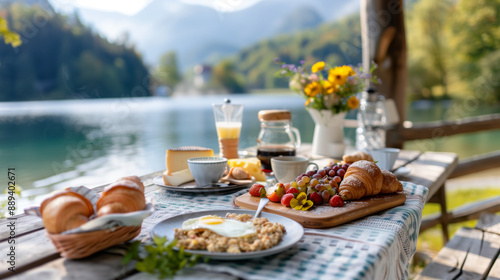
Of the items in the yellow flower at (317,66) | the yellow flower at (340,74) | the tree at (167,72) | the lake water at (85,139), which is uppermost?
the tree at (167,72)

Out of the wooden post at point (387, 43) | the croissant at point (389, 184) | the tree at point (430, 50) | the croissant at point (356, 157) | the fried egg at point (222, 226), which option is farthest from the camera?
the tree at point (430, 50)

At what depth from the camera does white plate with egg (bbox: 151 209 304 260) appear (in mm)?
708

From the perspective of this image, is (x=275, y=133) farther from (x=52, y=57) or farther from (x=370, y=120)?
(x=52, y=57)

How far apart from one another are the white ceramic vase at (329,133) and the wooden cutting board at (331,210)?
899 millimetres

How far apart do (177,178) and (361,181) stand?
0.62m

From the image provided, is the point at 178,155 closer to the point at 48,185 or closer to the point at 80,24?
the point at 48,185

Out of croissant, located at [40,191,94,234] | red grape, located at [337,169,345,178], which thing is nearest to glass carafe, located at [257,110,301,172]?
red grape, located at [337,169,345,178]

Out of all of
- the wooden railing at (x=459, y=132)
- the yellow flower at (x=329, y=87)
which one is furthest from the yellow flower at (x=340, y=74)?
the wooden railing at (x=459, y=132)

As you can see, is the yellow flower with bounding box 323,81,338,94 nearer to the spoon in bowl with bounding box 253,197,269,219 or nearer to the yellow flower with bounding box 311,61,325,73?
the yellow flower with bounding box 311,61,325,73

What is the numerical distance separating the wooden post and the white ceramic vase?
1281 millimetres

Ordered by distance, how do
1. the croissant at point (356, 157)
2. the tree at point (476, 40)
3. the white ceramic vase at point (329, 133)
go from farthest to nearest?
the tree at point (476, 40) → the white ceramic vase at point (329, 133) → the croissant at point (356, 157)

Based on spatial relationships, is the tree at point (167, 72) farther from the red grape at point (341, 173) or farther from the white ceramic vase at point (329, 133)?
the red grape at point (341, 173)

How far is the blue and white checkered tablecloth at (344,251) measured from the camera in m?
0.70

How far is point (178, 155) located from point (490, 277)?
1.47 meters
